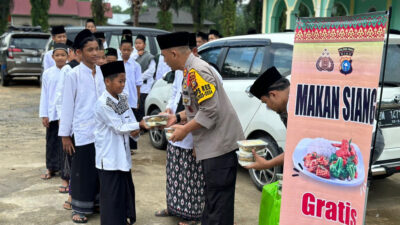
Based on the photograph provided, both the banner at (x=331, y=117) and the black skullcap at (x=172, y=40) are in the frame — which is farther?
the black skullcap at (x=172, y=40)

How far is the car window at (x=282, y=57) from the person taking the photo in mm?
4645

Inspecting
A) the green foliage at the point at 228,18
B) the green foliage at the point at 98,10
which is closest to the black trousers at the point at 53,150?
the green foliage at the point at 228,18

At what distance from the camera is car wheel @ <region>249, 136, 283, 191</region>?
4.70 m

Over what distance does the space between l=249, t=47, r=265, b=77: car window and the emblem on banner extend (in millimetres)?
2720

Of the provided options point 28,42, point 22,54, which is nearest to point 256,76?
point 22,54

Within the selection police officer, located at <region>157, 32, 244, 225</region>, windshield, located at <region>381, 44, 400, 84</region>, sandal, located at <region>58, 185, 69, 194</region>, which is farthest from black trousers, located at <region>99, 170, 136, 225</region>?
windshield, located at <region>381, 44, 400, 84</region>

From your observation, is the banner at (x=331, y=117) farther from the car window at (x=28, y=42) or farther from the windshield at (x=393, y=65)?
the car window at (x=28, y=42)

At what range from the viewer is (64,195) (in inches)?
193

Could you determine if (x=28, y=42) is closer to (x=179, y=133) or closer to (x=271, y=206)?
(x=179, y=133)

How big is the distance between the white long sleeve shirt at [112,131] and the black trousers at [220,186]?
76 centimetres

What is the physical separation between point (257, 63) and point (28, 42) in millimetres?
11528

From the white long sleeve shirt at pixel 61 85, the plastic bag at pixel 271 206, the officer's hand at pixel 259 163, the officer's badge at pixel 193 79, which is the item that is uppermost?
the officer's badge at pixel 193 79

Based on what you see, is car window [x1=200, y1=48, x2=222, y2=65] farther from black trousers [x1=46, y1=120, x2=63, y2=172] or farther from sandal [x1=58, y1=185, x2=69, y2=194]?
sandal [x1=58, y1=185, x2=69, y2=194]

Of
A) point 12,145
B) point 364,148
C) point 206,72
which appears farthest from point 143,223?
point 12,145
